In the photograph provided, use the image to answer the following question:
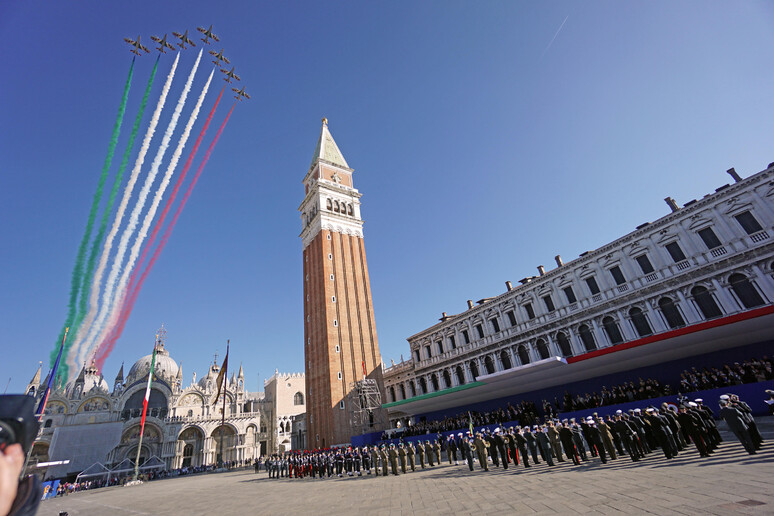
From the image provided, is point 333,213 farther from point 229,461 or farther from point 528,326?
point 229,461

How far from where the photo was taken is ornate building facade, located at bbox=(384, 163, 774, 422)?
18.8m

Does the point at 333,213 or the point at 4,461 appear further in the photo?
the point at 333,213

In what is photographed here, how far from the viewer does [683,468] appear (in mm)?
8664

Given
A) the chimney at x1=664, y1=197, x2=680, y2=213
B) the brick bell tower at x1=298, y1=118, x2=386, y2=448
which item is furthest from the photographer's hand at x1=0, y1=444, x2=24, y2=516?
the brick bell tower at x1=298, y1=118, x2=386, y2=448

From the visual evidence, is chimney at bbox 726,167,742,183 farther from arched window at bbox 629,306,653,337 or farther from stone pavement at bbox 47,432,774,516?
stone pavement at bbox 47,432,774,516

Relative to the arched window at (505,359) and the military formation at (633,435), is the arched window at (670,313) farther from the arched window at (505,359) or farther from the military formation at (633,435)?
the arched window at (505,359)

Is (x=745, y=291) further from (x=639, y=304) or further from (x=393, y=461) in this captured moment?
(x=393, y=461)

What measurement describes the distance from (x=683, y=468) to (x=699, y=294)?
58.4ft

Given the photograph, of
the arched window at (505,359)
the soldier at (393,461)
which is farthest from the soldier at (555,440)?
the arched window at (505,359)

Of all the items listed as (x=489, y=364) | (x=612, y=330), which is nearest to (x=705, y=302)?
(x=612, y=330)

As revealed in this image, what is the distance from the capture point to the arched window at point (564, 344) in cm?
2619

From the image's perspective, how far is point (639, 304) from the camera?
23.6 m

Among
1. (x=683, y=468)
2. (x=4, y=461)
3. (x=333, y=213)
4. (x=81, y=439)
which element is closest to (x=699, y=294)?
(x=683, y=468)

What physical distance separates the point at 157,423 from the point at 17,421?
189ft
